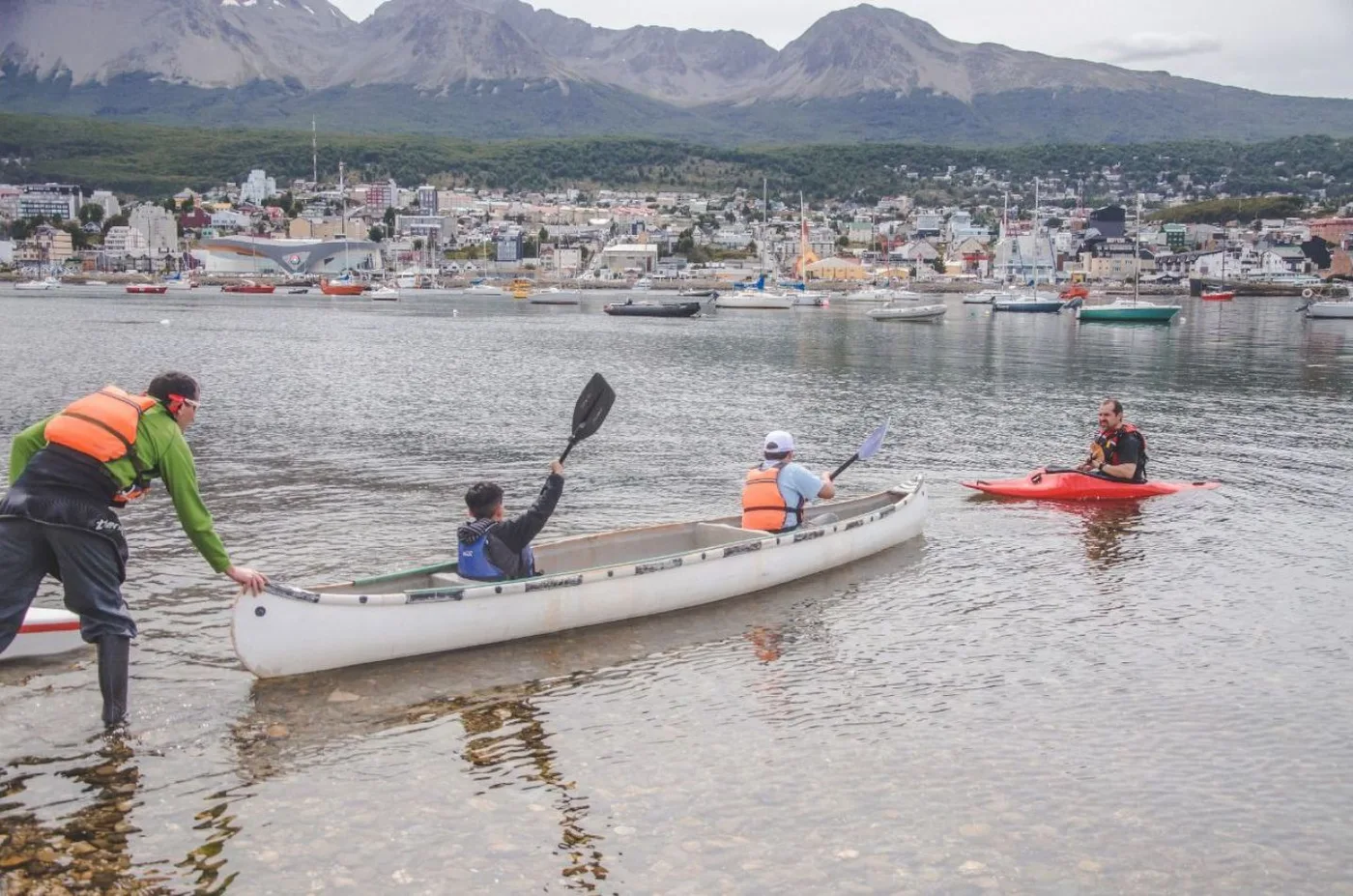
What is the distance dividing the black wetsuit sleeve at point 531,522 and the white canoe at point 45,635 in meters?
4.50

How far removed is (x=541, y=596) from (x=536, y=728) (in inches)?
91.5

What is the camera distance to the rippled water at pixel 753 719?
891cm

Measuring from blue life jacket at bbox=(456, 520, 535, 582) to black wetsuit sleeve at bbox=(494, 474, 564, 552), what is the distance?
0.14 meters

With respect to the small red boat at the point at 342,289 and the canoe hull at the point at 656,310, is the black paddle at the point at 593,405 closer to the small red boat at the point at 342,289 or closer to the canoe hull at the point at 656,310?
the canoe hull at the point at 656,310

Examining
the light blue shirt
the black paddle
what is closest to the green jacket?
the black paddle

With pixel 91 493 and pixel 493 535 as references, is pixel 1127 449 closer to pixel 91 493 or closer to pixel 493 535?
pixel 493 535

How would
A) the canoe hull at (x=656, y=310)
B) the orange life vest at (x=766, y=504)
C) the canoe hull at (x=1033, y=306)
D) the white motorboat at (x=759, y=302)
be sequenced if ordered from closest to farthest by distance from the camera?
the orange life vest at (x=766, y=504)
the canoe hull at (x=656, y=310)
the canoe hull at (x=1033, y=306)
the white motorboat at (x=759, y=302)

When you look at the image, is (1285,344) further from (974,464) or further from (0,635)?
(0,635)

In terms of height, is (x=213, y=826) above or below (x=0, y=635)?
below

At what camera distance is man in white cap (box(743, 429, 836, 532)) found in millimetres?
16094

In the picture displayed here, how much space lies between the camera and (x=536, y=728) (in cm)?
1140

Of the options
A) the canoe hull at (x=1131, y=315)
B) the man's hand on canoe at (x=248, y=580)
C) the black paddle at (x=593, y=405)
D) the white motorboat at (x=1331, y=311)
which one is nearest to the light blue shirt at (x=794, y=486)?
the black paddle at (x=593, y=405)

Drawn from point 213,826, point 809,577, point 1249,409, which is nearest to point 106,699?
point 213,826

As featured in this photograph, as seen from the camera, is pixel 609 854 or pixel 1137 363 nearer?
pixel 609 854
